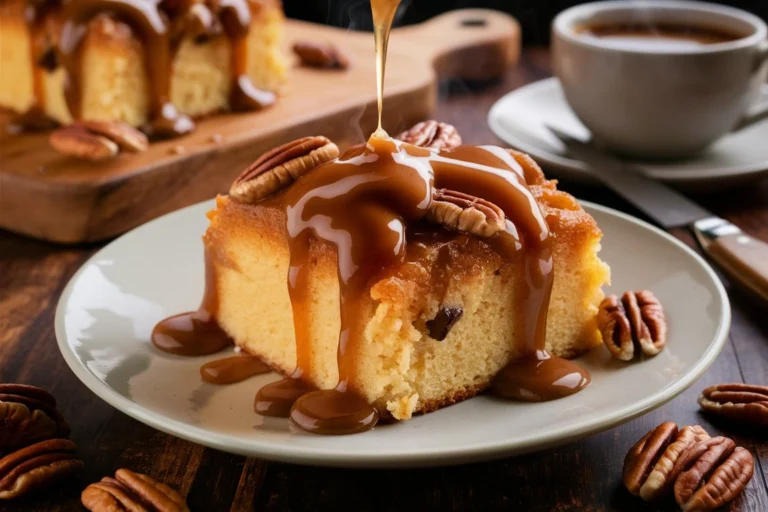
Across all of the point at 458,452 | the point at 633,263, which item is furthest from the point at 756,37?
the point at 458,452

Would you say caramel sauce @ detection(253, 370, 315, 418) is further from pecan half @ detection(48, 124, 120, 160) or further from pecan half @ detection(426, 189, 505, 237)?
pecan half @ detection(48, 124, 120, 160)

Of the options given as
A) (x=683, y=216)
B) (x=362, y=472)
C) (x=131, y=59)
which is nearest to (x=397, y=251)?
(x=362, y=472)

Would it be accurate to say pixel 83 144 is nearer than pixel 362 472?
No

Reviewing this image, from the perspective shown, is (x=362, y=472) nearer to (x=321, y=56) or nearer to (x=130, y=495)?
(x=130, y=495)

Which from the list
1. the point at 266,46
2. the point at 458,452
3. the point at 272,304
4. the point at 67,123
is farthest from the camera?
the point at 266,46

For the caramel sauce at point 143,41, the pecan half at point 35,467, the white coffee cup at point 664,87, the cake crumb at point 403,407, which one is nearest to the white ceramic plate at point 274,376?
the cake crumb at point 403,407

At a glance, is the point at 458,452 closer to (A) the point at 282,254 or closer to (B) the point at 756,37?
(A) the point at 282,254

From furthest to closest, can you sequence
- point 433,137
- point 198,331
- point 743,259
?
point 743,259 < point 433,137 < point 198,331

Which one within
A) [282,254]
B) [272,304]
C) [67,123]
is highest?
[282,254]
